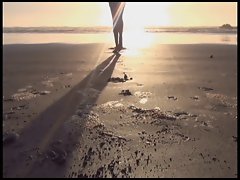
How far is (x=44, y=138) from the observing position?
3102 mm

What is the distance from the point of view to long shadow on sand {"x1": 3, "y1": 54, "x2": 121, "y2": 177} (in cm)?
256

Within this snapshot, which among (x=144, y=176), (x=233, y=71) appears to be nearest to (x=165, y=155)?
(x=144, y=176)

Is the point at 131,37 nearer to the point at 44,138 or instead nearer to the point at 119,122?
the point at 119,122

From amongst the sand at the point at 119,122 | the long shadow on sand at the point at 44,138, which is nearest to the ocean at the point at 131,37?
the sand at the point at 119,122

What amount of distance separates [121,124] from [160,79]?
218 centimetres

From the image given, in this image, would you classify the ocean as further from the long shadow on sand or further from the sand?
the long shadow on sand

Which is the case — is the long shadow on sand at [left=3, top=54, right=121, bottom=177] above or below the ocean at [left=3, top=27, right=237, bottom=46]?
above

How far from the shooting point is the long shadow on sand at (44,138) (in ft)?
8.39

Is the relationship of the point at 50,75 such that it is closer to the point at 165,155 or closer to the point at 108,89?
the point at 108,89

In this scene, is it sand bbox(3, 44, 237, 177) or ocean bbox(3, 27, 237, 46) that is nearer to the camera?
sand bbox(3, 44, 237, 177)

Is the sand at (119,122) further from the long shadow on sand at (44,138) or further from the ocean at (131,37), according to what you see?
the ocean at (131,37)

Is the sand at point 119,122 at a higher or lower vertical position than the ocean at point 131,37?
higher

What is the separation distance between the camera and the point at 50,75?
5824 millimetres

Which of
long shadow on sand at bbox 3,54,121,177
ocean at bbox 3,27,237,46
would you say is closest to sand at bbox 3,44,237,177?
long shadow on sand at bbox 3,54,121,177
